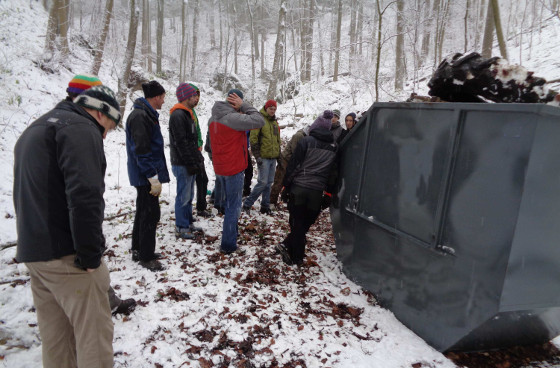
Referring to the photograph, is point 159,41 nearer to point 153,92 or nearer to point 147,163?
point 153,92

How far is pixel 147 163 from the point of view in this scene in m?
3.50

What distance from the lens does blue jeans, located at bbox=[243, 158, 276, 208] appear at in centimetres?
603

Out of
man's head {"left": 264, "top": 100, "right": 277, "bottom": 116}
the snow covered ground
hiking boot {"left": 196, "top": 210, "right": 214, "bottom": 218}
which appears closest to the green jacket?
man's head {"left": 264, "top": 100, "right": 277, "bottom": 116}

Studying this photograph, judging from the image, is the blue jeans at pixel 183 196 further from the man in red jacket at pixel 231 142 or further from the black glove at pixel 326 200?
the black glove at pixel 326 200

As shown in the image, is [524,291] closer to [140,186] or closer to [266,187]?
[140,186]

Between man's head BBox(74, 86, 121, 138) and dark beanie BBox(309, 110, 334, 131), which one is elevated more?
man's head BBox(74, 86, 121, 138)

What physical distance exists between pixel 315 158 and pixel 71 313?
3.05m

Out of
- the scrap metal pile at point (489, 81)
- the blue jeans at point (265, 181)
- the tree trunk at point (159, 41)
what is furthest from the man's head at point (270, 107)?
the tree trunk at point (159, 41)

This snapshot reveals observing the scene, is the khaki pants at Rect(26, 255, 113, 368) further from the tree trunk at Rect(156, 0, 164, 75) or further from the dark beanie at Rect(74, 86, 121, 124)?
the tree trunk at Rect(156, 0, 164, 75)

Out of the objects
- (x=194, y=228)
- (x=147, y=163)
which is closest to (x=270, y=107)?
(x=194, y=228)

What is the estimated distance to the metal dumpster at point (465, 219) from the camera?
2.15m

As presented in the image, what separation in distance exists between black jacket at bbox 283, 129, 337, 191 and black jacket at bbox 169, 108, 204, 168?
1527mm

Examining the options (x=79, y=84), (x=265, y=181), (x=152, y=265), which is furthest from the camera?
(x=265, y=181)

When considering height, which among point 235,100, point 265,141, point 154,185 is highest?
point 235,100
